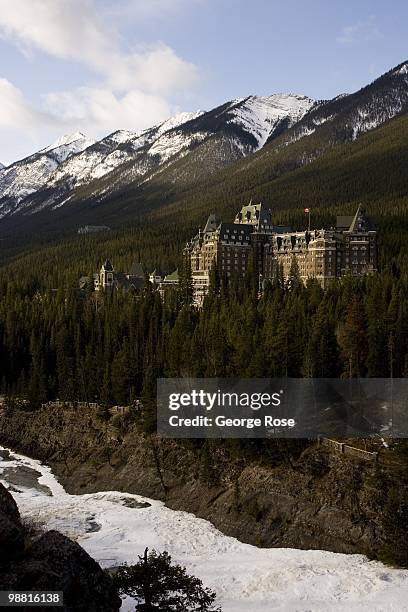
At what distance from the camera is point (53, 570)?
2208 centimetres

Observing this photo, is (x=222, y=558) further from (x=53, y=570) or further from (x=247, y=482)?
(x=53, y=570)

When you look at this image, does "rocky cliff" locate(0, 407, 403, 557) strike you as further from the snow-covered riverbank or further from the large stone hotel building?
the large stone hotel building

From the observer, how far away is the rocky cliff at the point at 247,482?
46312 mm

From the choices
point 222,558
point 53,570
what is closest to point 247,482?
point 222,558

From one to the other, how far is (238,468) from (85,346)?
174 feet

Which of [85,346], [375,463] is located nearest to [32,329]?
[85,346]

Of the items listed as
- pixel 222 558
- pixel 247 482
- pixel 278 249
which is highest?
pixel 278 249

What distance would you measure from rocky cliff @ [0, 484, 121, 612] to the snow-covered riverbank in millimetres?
10936

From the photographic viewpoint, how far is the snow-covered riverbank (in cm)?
3656

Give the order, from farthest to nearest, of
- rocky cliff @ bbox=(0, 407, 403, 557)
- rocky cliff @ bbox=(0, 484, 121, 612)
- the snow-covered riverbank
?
rocky cliff @ bbox=(0, 407, 403, 557) < the snow-covered riverbank < rocky cliff @ bbox=(0, 484, 121, 612)

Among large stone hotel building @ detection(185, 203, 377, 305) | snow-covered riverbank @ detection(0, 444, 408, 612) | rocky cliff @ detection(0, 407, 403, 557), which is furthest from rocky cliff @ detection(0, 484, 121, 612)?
large stone hotel building @ detection(185, 203, 377, 305)

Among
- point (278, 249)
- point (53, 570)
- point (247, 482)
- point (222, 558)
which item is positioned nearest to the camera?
point (53, 570)

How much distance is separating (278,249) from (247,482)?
357ft

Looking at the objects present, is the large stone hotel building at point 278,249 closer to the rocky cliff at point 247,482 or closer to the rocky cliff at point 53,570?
the rocky cliff at point 247,482
